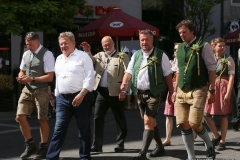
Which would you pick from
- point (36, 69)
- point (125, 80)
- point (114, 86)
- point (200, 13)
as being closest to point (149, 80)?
point (125, 80)

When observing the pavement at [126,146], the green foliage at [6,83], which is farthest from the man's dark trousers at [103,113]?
the green foliage at [6,83]

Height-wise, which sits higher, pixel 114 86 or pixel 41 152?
pixel 114 86

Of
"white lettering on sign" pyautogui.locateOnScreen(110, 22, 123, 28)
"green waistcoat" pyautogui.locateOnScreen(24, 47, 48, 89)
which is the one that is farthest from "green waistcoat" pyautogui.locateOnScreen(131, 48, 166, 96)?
"white lettering on sign" pyautogui.locateOnScreen(110, 22, 123, 28)

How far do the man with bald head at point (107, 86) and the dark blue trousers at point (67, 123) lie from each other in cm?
116

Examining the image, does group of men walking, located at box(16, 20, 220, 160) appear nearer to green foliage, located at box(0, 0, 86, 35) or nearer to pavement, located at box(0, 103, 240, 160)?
pavement, located at box(0, 103, 240, 160)

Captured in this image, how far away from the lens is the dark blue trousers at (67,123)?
7.36 m

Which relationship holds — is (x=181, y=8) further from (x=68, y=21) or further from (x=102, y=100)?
(x=102, y=100)

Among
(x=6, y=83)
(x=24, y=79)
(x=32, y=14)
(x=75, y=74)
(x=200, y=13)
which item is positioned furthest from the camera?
(x=200, y=13)

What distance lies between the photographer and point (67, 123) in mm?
7453

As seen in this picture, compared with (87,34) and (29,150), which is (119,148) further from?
(87,34)

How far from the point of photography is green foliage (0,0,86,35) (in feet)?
51.8

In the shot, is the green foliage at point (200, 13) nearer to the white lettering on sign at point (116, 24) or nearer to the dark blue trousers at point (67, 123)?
the white lettering on sign at point (116, 24)

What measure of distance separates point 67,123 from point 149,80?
138 cm

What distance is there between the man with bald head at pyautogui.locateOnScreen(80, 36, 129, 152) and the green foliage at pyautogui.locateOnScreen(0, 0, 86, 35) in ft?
24.1
